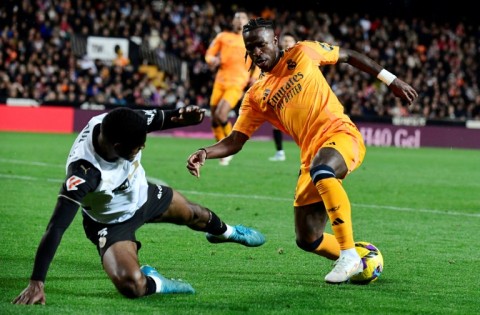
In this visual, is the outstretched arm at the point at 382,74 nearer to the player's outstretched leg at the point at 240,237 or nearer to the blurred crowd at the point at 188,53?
the player's outstretched leg at the point at 240,237

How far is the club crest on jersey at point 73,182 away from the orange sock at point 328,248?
7.48 ft

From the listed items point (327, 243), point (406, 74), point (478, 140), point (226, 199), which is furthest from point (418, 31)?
point (327, 243)

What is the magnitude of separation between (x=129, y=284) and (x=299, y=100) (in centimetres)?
217

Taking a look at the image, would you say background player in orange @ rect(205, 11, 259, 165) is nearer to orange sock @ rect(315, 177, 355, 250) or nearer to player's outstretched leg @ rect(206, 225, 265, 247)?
player's outstretched leg @ rect(206, 225, 265, 247)

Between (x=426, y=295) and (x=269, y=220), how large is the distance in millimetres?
4475

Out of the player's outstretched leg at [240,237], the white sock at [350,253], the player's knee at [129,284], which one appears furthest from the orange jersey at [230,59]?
the player's knee at [129,284]

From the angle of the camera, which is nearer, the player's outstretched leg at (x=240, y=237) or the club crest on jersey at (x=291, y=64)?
the club crest on jersey at (x=291, y=64)

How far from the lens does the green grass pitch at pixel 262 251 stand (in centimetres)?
612

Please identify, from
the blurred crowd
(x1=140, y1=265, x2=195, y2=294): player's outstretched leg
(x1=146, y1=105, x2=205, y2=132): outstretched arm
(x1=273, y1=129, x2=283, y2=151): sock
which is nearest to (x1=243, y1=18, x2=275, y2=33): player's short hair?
(x1=146, y1=105, x2=205, y2=132): outstretched arm

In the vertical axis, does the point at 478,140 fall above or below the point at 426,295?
below

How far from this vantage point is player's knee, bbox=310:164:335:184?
22.2 ft

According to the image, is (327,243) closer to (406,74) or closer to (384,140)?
(384,140)

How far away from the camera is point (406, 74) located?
34656mm

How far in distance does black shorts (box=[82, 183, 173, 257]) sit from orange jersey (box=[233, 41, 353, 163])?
3.72ft
